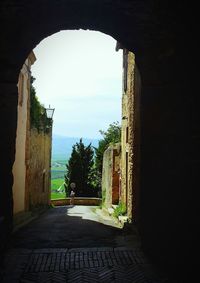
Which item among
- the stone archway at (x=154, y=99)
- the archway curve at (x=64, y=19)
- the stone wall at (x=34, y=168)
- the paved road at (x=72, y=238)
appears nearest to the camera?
the stone archway at (x=154, y=99)

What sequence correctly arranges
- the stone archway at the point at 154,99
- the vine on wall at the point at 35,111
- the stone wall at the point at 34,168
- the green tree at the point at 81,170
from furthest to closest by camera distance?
the green tree at the point at 81,170 < the vine on wall at the point at 35,111 < the stone wall at the point at 34,168 < the stone archway at the point at 154,99

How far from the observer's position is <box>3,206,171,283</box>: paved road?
5020 millimetres

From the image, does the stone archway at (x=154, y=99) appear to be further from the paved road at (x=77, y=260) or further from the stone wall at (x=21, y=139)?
the stone wall at (x=21, y=139)

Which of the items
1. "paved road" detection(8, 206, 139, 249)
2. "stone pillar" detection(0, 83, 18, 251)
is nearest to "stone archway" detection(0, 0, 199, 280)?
"stone pillar" detection(0, 83, 18, 251)

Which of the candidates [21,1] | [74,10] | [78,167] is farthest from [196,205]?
[78,167]

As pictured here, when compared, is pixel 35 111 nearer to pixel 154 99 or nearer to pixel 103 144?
pixel 154 99

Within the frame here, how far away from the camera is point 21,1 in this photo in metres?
6.06

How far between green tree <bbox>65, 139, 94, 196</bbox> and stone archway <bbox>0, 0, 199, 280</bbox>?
28366 mm

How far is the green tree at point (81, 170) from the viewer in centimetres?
3444

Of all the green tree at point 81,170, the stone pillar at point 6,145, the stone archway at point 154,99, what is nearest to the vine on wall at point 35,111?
the stone archway at point 154,99

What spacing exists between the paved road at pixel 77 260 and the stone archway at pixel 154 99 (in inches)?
18.9

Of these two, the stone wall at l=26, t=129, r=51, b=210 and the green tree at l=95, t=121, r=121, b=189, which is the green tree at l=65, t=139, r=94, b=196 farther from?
the stone wall at l=26, t=129, r=51, b=210

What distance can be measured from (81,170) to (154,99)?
2939cm

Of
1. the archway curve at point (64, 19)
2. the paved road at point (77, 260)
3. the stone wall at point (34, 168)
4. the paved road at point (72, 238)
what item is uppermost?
the archway curve at point (64, 19)
